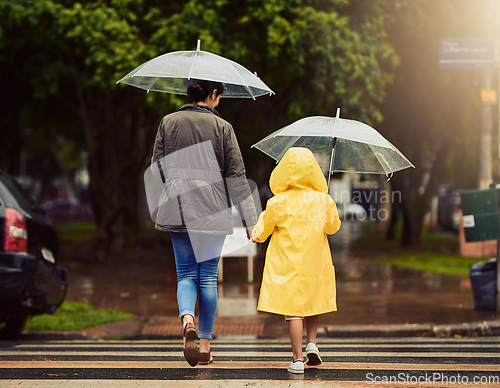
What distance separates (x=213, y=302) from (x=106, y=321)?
4.04 meters

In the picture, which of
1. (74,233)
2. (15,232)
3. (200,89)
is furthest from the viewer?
(74,233)

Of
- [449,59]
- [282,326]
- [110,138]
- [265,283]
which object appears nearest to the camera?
[265,283]

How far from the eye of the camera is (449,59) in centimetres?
974

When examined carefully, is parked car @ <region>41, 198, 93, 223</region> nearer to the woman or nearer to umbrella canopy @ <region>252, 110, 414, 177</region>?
umbrella canopy @ <region>252, 110, 414, 177</region>

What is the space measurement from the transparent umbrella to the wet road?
1.50 m

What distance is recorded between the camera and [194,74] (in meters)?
5.41

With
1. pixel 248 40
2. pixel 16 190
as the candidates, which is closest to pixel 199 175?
pixel 16 190

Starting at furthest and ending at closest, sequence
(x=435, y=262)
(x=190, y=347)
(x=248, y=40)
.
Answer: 1. (x=435, y=262)
2. (x=248, y=40)
3. (x=190, y=347)

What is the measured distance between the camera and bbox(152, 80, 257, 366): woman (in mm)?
5016

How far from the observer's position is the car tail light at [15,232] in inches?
Result: 267

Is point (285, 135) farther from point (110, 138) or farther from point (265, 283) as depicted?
point (110, 138)

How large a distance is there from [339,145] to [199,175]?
1.50 meters

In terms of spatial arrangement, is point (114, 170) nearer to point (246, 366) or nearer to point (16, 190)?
point (16, 190)

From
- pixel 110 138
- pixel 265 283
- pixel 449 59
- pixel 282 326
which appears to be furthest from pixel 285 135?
pixel 110 138
